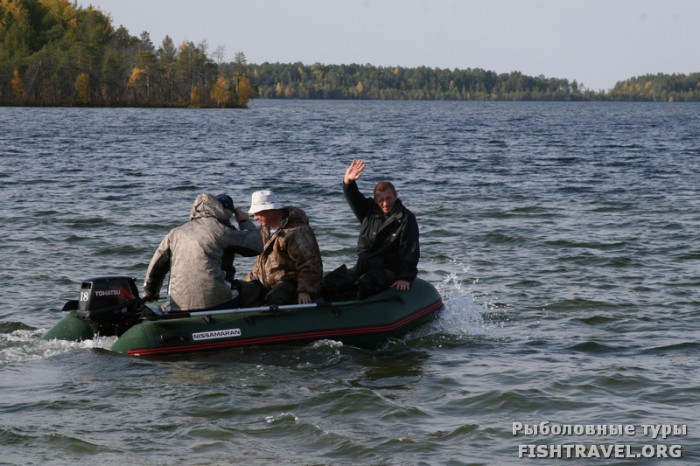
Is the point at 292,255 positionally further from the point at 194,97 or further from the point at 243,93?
the point at 243,93

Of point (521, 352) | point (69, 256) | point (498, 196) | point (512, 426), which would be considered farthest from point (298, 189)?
point (512, 426)

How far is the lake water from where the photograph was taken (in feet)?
25.1

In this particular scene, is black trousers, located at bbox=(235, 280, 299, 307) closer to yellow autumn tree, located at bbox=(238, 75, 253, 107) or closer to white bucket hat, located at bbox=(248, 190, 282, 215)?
white bucket hat, located at bbox=(248, 190, 282, 215)

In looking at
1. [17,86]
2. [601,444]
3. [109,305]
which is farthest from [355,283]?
[17,86]

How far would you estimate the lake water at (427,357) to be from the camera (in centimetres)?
764

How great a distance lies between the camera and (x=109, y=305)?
9914 millimetres

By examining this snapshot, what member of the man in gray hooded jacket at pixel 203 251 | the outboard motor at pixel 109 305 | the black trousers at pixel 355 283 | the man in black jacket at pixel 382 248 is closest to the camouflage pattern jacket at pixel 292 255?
the man in gray hooded jacket at pixel 203 251

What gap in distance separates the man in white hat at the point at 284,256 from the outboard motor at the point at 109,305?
3.96 feet

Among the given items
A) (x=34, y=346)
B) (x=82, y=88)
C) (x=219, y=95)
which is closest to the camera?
(x=34, y=346)

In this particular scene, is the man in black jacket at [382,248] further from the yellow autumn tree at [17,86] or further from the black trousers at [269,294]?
the yellow autumn tree at [17,86]

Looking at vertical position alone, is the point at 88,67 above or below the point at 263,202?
above

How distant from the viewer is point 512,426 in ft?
26.5

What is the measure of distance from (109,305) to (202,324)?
967mm

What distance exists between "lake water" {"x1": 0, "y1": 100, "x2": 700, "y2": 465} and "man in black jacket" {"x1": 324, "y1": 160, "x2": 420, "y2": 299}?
0.72m
